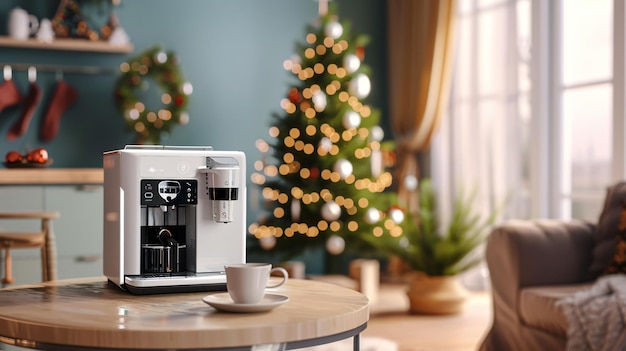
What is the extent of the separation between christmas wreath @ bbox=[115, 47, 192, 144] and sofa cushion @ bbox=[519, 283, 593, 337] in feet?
9.34

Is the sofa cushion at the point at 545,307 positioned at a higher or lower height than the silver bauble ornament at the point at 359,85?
lower

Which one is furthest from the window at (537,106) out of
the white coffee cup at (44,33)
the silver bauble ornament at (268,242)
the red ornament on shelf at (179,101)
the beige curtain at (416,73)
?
the white coffee cup at (44,33)

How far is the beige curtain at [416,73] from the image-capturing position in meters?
5.70

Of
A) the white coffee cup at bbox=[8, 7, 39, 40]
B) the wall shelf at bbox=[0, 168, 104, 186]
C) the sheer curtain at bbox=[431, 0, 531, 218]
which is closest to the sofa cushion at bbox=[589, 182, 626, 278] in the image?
the sheer curtain at bbox=[431, 0, 531, 218]

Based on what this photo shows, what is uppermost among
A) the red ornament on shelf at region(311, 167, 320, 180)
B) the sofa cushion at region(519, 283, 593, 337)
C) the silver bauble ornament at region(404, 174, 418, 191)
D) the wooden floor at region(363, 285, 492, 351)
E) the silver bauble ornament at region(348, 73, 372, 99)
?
the silver bauble ornament at region(348, 73, 372, 99)

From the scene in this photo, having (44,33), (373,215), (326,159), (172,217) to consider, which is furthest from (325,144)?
(172,217)

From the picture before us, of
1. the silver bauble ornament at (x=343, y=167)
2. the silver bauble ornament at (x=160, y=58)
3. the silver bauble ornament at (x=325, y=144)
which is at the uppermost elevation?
the silver bauble ornament at (x=160, y=58)

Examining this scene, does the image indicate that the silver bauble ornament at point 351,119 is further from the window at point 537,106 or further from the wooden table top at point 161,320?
the wooden table top at point 161,320

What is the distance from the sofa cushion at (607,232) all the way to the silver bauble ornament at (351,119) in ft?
6.61

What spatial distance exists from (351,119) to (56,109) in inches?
73.6

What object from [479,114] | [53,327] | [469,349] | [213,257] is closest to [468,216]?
[479,114]

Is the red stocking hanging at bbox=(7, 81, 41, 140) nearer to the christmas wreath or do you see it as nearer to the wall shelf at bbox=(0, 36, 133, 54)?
the wall shelf at bbox=(0, 36, 133, 54)

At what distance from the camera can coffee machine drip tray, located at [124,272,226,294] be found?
1.80m

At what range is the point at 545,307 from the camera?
10.5 ft
